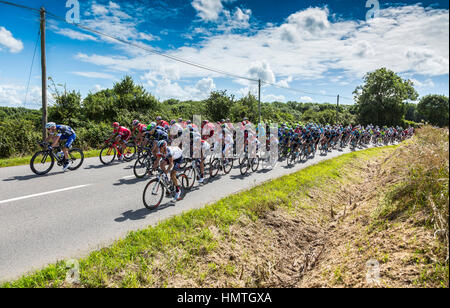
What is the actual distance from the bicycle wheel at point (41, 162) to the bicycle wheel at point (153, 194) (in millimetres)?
5415

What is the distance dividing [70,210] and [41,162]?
14.9ft

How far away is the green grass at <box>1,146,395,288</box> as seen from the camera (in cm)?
367

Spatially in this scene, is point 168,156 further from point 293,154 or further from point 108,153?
point 293,154

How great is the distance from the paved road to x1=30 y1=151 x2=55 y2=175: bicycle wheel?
26 centimetres

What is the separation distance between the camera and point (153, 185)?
661cm

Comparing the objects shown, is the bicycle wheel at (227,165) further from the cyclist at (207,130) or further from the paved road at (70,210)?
the cyclist at (207,130)

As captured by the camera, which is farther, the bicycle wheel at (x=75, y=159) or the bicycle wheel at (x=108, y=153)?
the bicycle wheel at (x=108, y=153)

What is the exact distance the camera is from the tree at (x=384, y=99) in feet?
199

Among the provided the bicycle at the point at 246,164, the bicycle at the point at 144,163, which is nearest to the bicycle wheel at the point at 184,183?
the bicycle at the point at 144,163

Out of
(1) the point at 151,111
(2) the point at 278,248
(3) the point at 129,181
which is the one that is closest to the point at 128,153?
(3) the point at 129,181

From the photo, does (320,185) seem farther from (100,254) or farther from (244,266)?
(100,254)

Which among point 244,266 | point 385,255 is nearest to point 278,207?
point 244,266

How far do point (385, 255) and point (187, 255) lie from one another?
11.1ft

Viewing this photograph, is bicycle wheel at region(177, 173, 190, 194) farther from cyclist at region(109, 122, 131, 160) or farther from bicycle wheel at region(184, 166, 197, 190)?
cyclist at region(109, 122, 131, 160)
